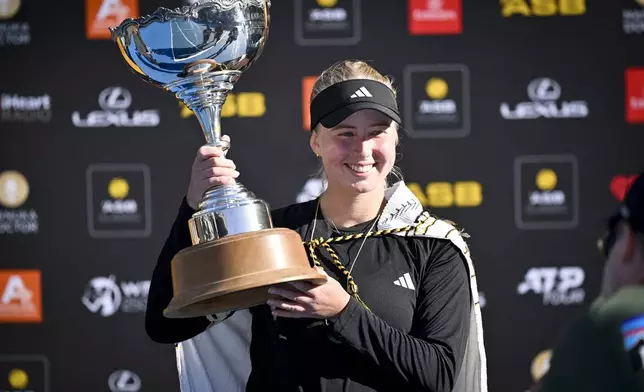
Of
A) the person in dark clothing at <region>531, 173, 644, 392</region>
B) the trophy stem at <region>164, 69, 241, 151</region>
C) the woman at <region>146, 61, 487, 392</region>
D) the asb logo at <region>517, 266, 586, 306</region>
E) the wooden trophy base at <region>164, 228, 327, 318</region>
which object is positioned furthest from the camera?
the asb logo at <region>517, 266, 586, 306</region>

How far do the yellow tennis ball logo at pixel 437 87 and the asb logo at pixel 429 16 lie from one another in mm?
196

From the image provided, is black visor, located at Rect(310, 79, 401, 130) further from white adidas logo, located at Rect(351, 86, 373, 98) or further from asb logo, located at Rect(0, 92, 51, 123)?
asb logo, located at Rect(0, 92, 51, 123)

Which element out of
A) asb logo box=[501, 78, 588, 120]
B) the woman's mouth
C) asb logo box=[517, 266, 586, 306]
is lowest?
asb logo box=[517, 266, 586, 306]

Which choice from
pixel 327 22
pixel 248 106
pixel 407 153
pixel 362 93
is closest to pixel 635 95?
pixel 407 153

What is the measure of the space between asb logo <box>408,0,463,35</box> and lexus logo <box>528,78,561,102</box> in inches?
15.2

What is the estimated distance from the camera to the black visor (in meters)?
2.07

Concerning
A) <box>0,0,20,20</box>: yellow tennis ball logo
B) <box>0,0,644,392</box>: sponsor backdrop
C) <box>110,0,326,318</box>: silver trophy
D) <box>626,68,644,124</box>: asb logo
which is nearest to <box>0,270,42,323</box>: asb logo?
<box>0,0,644,392</box>: sponsor backdrop

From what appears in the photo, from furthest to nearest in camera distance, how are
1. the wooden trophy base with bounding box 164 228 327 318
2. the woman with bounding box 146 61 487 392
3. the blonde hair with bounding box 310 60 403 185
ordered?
the blonde hair with bounding box 310 60 403 185 < the woman with bounding box 146 61 487 392 < the wooden trophy base with bounding box 164 228 327 318

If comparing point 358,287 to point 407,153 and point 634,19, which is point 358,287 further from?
point 634,19

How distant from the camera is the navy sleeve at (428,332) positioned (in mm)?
1886

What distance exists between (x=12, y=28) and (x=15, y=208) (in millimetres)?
742

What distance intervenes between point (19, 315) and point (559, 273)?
2.22 meters

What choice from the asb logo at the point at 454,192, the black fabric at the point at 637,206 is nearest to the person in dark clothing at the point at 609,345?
the black fabric at the point at 637,206

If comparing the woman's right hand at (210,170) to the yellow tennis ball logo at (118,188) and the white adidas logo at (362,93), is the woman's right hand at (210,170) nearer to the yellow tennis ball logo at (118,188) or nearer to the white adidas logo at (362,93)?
the white adidas logo at (362,93)
